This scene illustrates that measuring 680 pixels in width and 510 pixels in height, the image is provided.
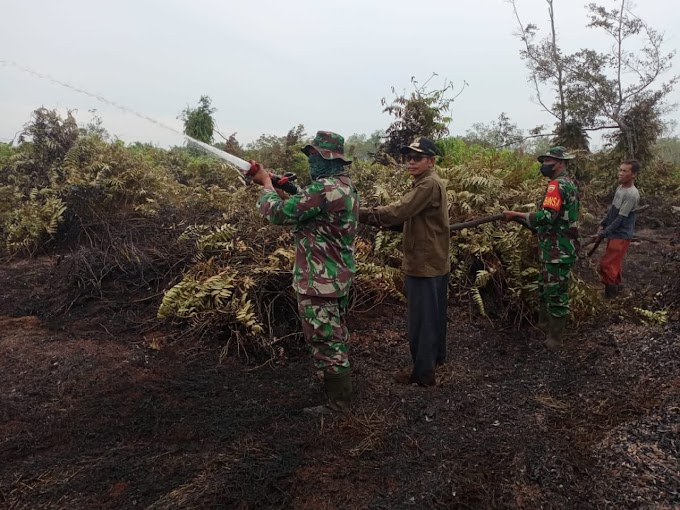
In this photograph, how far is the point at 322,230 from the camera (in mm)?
3416

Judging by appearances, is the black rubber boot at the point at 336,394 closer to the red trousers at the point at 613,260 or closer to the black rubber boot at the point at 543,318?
the black rubber boot at the point at 543,318

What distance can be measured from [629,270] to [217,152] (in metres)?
7.56

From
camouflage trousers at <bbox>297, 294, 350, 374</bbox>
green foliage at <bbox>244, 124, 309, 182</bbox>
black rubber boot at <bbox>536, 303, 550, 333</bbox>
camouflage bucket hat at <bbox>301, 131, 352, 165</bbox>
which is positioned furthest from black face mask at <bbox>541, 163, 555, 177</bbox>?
green foliage at <bbox>244, 124, 309, 182</bbox>

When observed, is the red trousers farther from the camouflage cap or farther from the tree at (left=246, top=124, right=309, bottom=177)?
the tree at (left=246, top=124, right=309, bottom=177)

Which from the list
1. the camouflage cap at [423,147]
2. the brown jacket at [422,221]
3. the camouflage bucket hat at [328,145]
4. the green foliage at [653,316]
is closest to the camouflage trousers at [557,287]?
the green foliage at [653,316]

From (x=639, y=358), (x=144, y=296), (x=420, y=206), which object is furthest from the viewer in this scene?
→ (x=144, y=296)

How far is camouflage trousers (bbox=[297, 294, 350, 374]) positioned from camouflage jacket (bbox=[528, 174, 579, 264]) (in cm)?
237

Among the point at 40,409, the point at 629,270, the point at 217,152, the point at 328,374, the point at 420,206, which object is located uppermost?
the point at 217,152

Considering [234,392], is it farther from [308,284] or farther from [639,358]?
[639,358]

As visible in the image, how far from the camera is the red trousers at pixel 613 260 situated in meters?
6.51

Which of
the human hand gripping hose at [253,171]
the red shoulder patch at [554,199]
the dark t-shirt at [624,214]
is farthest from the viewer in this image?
the dark t-shirt at [624,214]

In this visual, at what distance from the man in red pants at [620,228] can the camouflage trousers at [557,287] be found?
6.83 ft

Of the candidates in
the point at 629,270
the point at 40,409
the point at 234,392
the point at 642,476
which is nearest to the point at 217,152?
the point at 234,392

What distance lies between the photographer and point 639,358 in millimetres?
4230
